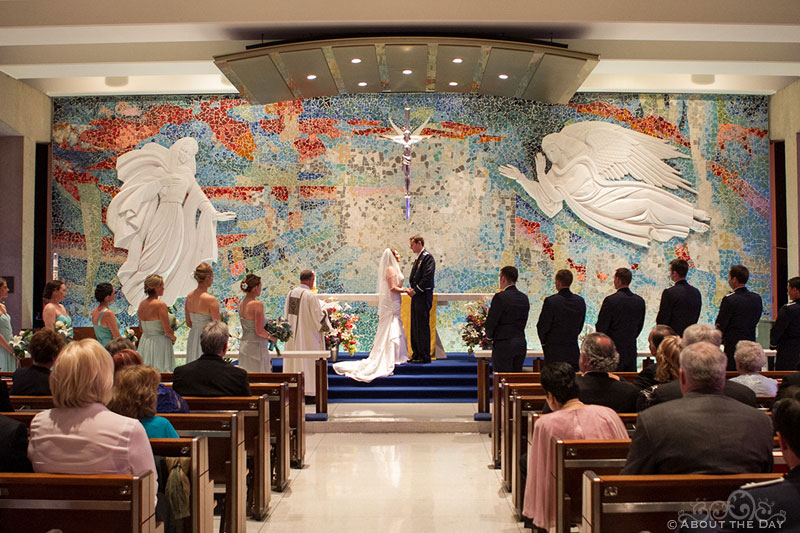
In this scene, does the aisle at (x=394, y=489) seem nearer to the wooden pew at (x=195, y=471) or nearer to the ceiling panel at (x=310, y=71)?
the wooden pew at (x=195, y=471)

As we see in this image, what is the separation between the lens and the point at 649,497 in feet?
9.53

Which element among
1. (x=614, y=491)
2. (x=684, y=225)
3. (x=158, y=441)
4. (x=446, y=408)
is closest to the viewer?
(x=614, y=491)

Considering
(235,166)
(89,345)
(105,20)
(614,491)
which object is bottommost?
(614,491)

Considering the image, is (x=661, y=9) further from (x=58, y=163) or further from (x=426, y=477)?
(x=58, y=163)

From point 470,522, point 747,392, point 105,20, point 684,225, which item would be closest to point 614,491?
point 747,392

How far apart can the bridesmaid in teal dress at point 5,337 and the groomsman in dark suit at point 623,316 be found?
249 inches

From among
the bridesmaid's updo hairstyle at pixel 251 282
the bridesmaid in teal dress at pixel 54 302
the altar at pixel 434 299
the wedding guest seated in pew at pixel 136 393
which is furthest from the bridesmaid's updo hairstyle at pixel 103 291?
the wedding guest seated in pew at pixel 136 393

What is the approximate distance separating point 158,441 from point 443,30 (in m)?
6.95

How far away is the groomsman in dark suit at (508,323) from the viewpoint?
7.77 m

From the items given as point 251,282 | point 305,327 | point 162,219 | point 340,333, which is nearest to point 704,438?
point 251,282

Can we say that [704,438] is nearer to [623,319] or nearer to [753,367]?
[753,367]

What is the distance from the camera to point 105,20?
875cm

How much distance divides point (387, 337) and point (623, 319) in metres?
3.38

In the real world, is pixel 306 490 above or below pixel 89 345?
below
